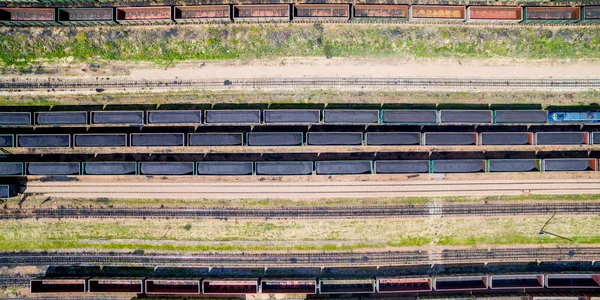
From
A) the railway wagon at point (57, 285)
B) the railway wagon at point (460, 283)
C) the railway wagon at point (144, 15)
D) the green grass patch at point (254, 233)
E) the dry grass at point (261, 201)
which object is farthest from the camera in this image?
the green grass patch at point (254, 233)

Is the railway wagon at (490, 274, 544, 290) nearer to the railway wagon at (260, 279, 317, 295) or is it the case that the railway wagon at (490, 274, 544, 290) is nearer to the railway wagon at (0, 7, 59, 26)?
the railway wagon at (260, 279, 317, 295)

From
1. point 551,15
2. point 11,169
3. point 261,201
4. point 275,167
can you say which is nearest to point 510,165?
point 551,15

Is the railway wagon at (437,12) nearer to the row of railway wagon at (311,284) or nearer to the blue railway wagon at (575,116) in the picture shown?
the blue railway wagon at (575,116)

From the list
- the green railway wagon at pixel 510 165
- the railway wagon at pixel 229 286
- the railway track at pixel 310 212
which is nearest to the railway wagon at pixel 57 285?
the railway track at pixel 310 212

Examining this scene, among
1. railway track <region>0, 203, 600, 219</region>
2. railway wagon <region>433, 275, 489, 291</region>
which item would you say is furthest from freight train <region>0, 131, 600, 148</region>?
railway wagon <region>433, 275, 489, 291</region>

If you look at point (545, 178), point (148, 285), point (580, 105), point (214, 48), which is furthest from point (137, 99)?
point (580, 105)

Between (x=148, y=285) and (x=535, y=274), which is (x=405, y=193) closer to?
(x=535, y=274)
